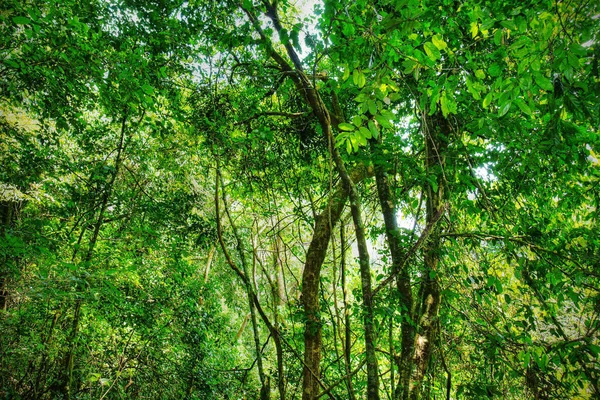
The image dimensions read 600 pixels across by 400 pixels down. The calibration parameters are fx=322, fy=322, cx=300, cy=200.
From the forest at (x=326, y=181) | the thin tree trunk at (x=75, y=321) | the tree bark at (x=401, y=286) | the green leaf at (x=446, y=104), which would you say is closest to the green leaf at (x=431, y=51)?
the forest at (x=326, y=181)

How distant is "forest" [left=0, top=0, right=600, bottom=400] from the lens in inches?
67.0

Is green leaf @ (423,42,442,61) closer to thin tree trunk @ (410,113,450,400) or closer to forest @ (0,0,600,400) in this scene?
forest @ (0,0,600,400)

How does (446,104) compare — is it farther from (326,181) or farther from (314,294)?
(326,181)

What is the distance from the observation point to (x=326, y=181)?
4.43 metres

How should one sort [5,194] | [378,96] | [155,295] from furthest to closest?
1. [5,194]
2. [155,295]
3. [378,96]

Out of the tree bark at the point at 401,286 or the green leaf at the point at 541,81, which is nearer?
the green leaf at the point at 541,81

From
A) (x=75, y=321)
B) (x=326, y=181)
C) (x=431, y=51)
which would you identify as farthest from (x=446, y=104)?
(x=75, y=321)

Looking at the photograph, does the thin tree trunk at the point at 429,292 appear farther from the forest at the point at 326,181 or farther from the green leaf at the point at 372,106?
the green leaf at the point at 372,106

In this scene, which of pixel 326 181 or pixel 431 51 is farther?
pixel 326 181

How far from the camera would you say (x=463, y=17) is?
2.47m

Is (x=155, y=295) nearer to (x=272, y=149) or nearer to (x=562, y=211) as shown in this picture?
(x=272, y=149)

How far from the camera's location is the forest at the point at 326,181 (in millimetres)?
1702

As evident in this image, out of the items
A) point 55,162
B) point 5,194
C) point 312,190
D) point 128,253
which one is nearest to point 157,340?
point 128,253

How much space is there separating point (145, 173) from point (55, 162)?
1440 mm
